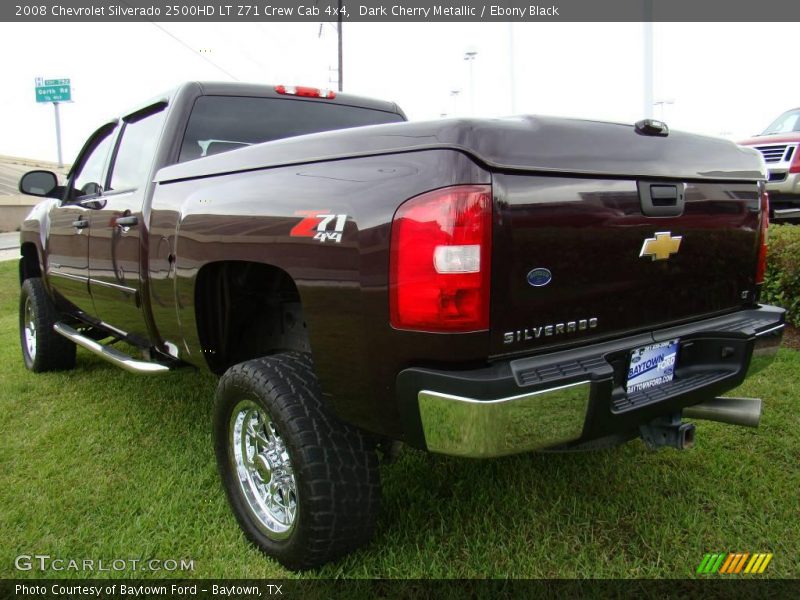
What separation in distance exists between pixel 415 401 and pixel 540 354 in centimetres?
41

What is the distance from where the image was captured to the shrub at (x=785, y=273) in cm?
462

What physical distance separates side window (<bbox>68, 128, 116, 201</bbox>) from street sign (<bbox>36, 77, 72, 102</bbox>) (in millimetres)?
30434

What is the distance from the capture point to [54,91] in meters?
29.7

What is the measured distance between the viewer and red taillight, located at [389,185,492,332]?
5.28ft

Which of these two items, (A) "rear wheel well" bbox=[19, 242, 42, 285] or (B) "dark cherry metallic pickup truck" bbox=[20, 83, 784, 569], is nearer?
(B) "dark cherry metallic pickup truck" bbox=[20, 83, 784, 569]

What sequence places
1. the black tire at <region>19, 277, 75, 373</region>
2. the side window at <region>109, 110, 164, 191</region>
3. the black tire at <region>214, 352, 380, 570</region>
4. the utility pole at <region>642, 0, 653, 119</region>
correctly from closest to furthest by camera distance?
the black tire at <region>214, 352, 380, 570</region> → the side window at <region>109, 110, 164, 191</region> → the black tire at <region>19, 277, 75, 373</region> → the utility pole at <region>642, 0, 653, 119</region>

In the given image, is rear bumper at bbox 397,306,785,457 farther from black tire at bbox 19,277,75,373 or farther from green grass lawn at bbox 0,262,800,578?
black tire at bbox 19,277,75,373

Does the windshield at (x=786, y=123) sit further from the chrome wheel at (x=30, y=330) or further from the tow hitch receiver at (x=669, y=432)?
the chrome wheel at (x=30, y=330)

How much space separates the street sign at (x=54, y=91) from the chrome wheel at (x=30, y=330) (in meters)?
29.9

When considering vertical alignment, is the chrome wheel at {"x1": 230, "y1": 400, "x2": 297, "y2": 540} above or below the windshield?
below

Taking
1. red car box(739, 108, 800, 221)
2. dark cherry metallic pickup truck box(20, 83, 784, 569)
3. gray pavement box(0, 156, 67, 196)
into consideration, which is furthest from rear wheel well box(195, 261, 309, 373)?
gray pavement box(0, 156, 67, 196)

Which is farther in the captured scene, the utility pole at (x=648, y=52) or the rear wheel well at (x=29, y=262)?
the utility pole at (x=648, y=52)

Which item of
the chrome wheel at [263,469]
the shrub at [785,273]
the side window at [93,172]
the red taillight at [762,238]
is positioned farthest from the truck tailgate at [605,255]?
the side window at [93,172]

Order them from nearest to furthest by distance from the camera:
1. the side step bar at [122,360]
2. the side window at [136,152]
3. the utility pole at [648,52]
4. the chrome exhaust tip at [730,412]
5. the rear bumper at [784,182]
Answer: the chrome exhaust tip at [730,412] → the side step bar at [122,360] → the side window at [136,152] → the rear bumper at [784,182] → the utility pole at [648,52]
